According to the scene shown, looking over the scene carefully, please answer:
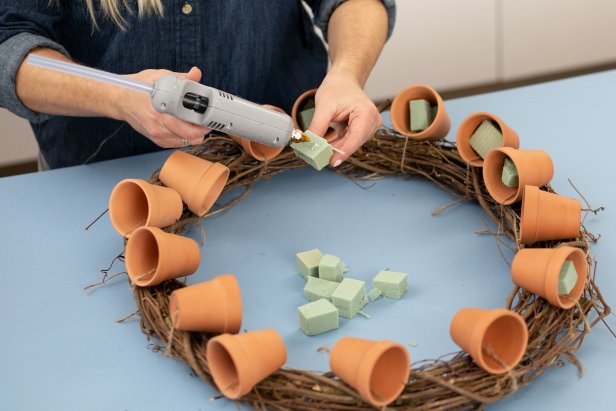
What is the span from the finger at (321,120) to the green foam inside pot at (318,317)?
0.82 ft

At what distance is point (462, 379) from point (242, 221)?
1.27 ft

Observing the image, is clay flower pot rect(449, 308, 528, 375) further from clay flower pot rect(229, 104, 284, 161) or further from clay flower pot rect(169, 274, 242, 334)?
clay flower pot rect(229, 104, 284, 161)

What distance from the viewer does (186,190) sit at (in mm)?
919

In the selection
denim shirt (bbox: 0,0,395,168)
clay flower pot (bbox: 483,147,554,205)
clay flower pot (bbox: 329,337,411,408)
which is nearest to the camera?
clay flower pot (bbox: 329,337,411,408)

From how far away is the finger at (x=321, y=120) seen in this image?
0.96 metres

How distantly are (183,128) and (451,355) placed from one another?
1.21 ft

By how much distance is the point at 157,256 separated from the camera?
32.7 inches

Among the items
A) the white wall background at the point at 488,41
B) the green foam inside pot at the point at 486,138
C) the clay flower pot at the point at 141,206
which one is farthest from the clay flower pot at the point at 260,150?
the white wall background at the point at 488,41

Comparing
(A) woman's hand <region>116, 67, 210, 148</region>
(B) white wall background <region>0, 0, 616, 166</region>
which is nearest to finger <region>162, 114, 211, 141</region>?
(A) woman's hand <region>116, 67, 210, 148</region>

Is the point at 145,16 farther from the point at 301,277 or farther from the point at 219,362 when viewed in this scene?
the point at 219,362

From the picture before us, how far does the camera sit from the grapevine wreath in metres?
0.67

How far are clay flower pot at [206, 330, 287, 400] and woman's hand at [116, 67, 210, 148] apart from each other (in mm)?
267

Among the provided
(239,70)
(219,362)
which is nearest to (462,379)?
(219,362)

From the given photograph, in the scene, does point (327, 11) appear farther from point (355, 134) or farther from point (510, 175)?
point (510, 175)
